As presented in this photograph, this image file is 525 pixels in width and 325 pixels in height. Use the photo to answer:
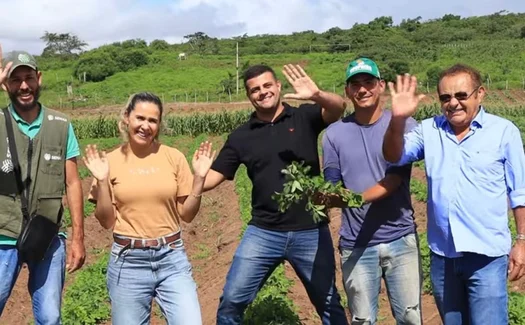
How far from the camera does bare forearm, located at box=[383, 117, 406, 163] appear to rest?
3779mm

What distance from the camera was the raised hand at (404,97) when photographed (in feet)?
12.4

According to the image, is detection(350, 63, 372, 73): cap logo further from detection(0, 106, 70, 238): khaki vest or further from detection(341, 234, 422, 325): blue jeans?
detection(0, 106, 70, 238): khaki vest

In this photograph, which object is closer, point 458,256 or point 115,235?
point 458,256

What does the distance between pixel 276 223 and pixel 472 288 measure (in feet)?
4.70

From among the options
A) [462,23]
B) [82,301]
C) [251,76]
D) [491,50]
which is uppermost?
[462,23]

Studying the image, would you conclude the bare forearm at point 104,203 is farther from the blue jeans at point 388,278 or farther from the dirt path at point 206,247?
the dirt path at point 206,247

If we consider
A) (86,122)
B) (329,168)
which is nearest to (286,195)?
(329,168)

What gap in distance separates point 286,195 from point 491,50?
6196 cm

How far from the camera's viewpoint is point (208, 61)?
216 feet

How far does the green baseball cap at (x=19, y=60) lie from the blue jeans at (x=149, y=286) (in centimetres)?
131

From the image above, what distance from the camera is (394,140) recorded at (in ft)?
12.5

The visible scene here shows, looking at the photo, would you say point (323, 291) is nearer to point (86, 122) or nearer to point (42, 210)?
point (42, 210)

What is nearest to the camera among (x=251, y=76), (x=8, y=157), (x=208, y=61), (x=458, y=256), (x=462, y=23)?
(x=458, y=256)

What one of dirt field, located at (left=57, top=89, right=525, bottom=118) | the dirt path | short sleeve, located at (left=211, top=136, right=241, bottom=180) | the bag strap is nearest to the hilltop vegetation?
dirt field, located at (left=57, top=89, right=525, bottom=118)
